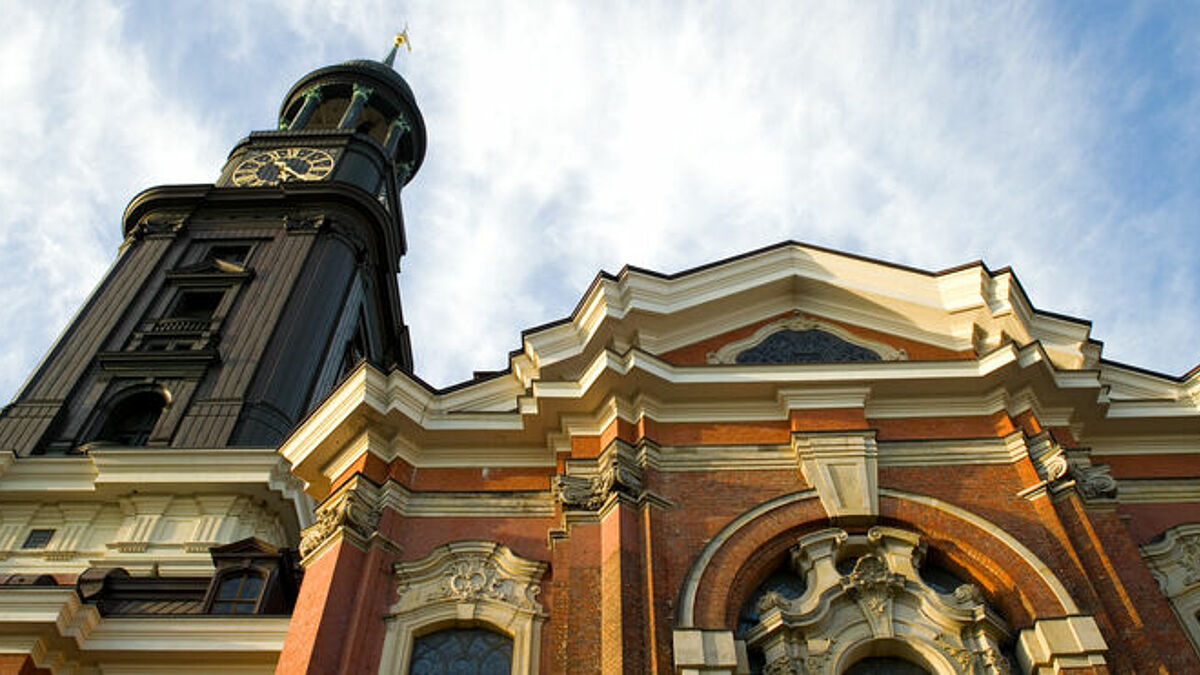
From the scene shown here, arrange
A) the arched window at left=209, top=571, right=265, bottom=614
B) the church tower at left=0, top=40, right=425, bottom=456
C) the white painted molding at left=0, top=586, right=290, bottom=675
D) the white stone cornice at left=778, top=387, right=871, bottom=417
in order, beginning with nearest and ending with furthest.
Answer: the white stone cornice at left=778, top=387, right=871, bottom=417, the white painted molding at left=0, top=586, right=290, bottom=675, the arched window at left=209, top=571, right=265, bottom=614, the church tower at left=0, top=40, right=425, bottom=456

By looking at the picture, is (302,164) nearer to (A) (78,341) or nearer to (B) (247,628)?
(A) (78,341)

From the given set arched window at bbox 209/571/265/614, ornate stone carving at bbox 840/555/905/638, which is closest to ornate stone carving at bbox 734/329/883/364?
ornate stone carving at bbox 840/555/905/638

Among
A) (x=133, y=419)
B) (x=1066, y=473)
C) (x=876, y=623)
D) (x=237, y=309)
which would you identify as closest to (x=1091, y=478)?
(x=1066, y=473)

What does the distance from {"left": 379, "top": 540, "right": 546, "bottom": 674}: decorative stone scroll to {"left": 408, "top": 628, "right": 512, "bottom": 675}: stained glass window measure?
0.08 meters

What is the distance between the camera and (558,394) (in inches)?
521

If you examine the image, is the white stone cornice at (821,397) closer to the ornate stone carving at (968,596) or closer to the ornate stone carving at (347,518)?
the ornate stone carving at (968,596)

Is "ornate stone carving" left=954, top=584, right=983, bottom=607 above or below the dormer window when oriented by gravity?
below

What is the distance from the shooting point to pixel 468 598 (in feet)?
39.1

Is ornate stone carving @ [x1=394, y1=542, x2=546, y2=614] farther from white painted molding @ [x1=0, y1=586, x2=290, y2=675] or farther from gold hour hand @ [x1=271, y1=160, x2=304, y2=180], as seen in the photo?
gold hour hand @ [x1=271, y1=160, x2=304, y2=180]

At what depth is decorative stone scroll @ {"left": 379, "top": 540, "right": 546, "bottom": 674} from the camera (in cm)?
1152

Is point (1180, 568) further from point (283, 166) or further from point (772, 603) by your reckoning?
point (283, 166)

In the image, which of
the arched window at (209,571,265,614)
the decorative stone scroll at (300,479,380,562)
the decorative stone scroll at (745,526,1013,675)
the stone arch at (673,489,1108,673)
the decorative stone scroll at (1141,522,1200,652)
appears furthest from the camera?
the arched window at (209,571,265,614)

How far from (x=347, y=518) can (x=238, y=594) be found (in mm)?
3741

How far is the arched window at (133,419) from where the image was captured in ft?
80.5
